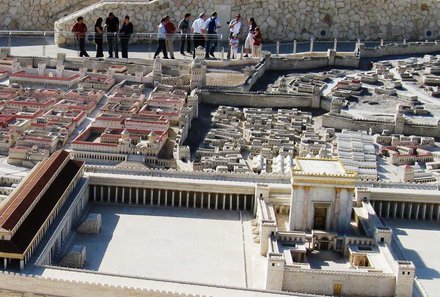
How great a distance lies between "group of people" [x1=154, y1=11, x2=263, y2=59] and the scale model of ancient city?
1.71ft

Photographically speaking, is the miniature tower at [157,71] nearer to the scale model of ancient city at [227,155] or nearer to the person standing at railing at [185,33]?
the scale model of ancient city at [227,155]

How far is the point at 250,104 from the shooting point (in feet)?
186

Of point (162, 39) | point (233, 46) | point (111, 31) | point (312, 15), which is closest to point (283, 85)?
point (233, 46)

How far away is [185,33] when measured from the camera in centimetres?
6384

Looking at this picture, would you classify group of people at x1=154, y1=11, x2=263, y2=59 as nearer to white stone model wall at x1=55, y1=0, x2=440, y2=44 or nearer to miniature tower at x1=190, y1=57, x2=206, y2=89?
white stone model wall at x1=55, y1=0, x2=440, y2=44

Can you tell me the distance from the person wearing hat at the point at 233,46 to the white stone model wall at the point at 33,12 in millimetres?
14139

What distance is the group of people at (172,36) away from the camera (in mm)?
61250

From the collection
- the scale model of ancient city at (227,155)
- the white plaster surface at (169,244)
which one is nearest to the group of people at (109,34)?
the scale model of ancient city at (227,155)

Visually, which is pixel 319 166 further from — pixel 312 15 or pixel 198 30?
pixel 312 15

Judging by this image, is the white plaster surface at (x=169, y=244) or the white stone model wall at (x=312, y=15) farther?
the white stone model wall at (x=312, y=15)

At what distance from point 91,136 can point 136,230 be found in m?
14.2

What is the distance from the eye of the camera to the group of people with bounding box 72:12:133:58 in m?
61.0

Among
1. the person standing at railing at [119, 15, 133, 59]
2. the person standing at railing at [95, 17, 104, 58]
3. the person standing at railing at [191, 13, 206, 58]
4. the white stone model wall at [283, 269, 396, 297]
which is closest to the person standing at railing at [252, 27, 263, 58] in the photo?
the person standing at railing at [191, 13, 206, 58]

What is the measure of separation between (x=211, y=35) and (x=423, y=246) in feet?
110
